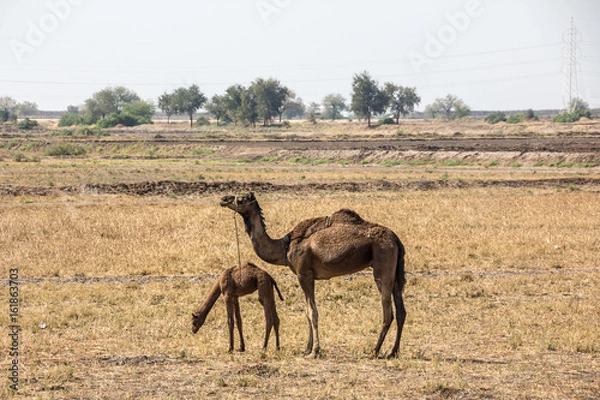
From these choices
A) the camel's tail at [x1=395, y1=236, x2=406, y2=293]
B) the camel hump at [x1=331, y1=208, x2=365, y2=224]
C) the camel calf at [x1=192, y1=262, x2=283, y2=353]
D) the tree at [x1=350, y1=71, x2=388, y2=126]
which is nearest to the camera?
the camel's tail at [x1=395, y1=236, x2=406, y2=293]

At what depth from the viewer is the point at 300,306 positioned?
17016 mm

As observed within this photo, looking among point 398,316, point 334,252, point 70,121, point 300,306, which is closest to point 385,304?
point 398,316

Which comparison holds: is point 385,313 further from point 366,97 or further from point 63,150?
point 366,97

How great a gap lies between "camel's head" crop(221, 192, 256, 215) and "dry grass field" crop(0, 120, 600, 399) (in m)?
2.26

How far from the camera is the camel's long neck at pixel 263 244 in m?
13.1

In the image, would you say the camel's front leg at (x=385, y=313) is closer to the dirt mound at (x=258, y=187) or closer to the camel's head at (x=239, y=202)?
the camel's head at (x=239, y=202)

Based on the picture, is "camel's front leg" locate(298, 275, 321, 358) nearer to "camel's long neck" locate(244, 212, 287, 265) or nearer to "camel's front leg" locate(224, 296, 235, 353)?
"camel's long neck" locate(244, 212, 287, 265)

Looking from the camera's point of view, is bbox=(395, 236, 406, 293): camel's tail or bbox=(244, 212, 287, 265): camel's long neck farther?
bbox=(244, 212, 287, 265): camel's long neck

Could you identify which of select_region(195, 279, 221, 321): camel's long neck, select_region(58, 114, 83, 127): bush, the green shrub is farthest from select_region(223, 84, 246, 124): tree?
select_region(195, 279, 221, 321): camel's long neck

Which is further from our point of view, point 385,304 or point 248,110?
point 248,110

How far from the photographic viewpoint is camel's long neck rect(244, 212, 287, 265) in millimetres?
13148

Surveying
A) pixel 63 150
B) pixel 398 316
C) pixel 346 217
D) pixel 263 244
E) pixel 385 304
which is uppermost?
pixel 63 150

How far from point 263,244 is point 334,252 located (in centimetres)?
118

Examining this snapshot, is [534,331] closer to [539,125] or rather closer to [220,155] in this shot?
[220,155]
